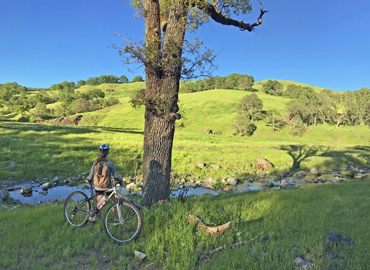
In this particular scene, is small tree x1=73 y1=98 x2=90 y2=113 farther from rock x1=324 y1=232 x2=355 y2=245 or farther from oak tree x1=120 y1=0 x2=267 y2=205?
rock x1=324 y1=232 x2=355 y2=245

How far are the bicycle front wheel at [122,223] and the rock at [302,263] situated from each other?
12.7 feet

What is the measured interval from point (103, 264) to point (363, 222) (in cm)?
798

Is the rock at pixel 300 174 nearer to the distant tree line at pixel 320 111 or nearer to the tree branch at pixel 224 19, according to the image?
the tree branch at pixel 224 19

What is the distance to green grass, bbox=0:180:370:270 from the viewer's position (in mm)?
4680

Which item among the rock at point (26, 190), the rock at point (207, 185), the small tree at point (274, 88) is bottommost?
the rock at point (207, 185)

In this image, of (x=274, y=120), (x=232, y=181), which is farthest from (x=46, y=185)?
(x=274, y=120)

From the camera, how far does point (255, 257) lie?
16.0 feet

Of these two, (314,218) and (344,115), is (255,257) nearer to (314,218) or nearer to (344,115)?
(314,218)

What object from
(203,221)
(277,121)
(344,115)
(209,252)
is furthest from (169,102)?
(344,115)

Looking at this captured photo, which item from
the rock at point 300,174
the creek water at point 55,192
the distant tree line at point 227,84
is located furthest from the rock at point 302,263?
the distant tree line at point 227,84

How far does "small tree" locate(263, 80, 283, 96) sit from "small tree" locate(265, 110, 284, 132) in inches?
2927

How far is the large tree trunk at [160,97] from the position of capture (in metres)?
7.75

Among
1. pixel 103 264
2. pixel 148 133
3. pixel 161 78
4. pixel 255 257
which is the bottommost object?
pixel 103 264

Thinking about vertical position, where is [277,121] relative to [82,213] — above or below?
above
